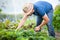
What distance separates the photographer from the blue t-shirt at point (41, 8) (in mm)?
3833

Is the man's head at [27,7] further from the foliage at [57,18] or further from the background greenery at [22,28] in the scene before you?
the foliage at [57,18]

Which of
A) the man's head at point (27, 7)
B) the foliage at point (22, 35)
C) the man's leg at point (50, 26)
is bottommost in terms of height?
the foliage at point (22, 35)

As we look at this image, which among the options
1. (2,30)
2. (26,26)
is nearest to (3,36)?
(2,30)

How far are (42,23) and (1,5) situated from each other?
0.67 metres

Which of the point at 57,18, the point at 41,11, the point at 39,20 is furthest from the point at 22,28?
the point at 57,18

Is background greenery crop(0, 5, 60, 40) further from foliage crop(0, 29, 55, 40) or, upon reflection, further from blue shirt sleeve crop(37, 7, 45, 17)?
blue shirt sleeve crop(37, 7, 45, 17)

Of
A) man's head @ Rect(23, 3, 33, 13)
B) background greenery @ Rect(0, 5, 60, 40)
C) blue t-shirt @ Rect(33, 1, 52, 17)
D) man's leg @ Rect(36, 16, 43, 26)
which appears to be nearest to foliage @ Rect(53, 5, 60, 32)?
background greenery @ Rect(0, 5, 60, 40)

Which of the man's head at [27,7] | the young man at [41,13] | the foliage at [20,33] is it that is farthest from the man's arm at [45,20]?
the man's head at [27,7]

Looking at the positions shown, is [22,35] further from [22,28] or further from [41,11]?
[41,11]

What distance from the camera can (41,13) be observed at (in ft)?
12.6

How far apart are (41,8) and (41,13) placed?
2.9 inches

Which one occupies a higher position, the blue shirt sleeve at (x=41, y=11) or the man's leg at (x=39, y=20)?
the blue shirt sleeve at (x=41, y=11)

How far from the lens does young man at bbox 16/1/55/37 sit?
12.6 ft

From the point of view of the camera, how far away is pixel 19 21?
3.92 metres
